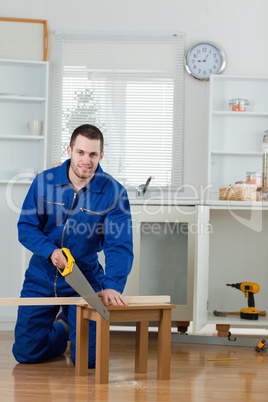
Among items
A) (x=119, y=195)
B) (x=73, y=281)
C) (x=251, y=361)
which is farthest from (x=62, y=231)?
(x=251, y=361)

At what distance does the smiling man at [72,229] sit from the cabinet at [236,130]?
5.68 ft

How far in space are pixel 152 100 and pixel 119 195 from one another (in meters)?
1.84

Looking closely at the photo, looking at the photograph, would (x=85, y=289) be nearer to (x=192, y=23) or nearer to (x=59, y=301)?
(x=59, y=301)

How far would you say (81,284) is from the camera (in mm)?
2076

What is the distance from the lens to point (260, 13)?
4215 millimetres

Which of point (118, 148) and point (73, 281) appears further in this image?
point (118, 148)

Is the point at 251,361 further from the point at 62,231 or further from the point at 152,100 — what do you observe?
the point at 152,100

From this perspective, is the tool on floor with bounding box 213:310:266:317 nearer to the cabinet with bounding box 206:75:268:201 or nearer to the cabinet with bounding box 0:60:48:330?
the cabinet with bounding box 206:75:268:201

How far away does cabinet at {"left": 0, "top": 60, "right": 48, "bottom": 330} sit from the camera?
411 cm

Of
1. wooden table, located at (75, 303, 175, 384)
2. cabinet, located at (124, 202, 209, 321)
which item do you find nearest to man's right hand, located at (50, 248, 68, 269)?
wooden table, located at (75, 303, 175, 384)

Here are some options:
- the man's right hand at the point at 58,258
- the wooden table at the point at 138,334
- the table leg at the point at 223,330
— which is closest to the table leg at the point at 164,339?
the wooden table at the point at 138,334

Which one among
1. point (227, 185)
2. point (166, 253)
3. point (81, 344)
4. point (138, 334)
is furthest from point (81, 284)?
point (227, 185)

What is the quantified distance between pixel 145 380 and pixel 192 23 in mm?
2813

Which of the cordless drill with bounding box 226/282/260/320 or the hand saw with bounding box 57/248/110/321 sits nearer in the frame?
the hand saw with bounding box 57/248/110/321
